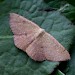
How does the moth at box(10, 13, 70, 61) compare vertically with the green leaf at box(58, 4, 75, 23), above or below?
below

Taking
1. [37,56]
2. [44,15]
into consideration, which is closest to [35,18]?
[44,15]

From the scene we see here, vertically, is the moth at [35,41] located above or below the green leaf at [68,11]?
below

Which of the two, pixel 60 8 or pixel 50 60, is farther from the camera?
pixel 60 8

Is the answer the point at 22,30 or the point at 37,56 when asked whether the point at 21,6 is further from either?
the point at 37,56
